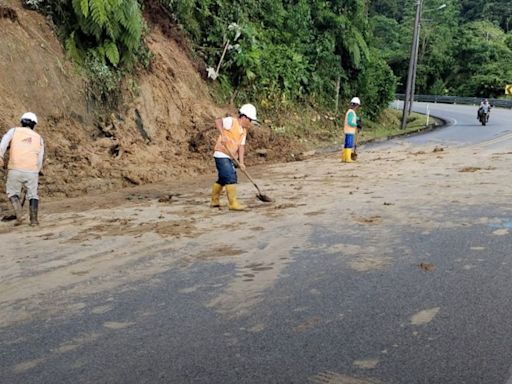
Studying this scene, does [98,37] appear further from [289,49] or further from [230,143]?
[289,49]

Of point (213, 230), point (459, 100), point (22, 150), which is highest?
point (459, 100)

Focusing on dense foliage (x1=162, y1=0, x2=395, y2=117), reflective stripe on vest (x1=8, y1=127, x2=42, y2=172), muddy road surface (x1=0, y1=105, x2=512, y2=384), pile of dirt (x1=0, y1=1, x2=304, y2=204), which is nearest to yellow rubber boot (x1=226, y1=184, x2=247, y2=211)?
muddy road surface (x1=0, y1=105, x2=512, y2=384)

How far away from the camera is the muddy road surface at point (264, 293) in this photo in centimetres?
372

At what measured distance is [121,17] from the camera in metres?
13.7

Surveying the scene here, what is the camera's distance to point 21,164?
8.41 m

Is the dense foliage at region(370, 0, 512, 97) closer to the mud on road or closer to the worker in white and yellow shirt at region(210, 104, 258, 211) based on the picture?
the mud on road

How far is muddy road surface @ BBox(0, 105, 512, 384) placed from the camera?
3.72m

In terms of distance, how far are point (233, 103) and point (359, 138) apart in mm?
7016

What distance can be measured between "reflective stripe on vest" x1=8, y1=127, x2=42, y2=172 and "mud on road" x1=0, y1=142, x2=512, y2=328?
86cm

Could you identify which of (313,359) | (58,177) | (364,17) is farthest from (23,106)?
(364,17)

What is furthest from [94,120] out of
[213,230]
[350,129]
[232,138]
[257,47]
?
[257,47]

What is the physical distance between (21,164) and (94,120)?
533cm

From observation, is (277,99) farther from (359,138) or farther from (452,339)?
(452,339)

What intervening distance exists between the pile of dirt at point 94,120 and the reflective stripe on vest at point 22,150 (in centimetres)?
249
